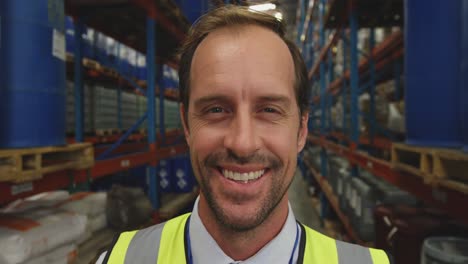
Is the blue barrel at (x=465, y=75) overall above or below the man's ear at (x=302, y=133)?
above

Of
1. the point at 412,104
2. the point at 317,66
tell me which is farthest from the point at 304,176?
the point at 412,104

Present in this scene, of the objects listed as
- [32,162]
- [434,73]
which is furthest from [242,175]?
[434,73]

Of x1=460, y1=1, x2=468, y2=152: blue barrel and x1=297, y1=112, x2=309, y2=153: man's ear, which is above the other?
x1=460, y1=1, x2=468, y2=152: blue barrel

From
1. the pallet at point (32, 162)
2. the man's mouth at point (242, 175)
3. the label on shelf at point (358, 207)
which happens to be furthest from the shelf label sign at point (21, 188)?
the label on shelf at point (358, 207)

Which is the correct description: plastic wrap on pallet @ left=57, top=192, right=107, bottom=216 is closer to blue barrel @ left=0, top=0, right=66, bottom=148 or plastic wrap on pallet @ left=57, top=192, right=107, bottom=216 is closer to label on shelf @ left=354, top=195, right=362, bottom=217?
blue barrel @ left=0, top=0, right=66, bottom=148

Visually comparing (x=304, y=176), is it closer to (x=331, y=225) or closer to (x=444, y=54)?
(x=331, y=225)

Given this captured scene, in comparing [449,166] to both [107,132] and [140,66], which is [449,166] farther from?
[140,66]

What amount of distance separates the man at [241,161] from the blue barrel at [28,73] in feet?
4.37

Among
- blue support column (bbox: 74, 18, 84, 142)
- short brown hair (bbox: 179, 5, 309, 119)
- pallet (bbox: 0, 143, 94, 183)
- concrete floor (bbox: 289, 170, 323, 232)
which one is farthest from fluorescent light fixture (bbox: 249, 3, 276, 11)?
concrete floor (bbox: 289, 170, 323, 232)

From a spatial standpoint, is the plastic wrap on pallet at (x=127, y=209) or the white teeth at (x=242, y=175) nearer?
the white teeth at (x=242, y=175)

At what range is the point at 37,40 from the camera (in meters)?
2.07

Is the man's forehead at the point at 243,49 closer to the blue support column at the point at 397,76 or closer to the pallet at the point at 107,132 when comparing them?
the blue support column at the point at 397,76

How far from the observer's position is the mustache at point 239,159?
1.03m

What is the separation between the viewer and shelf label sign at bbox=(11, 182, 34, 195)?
1931mm
